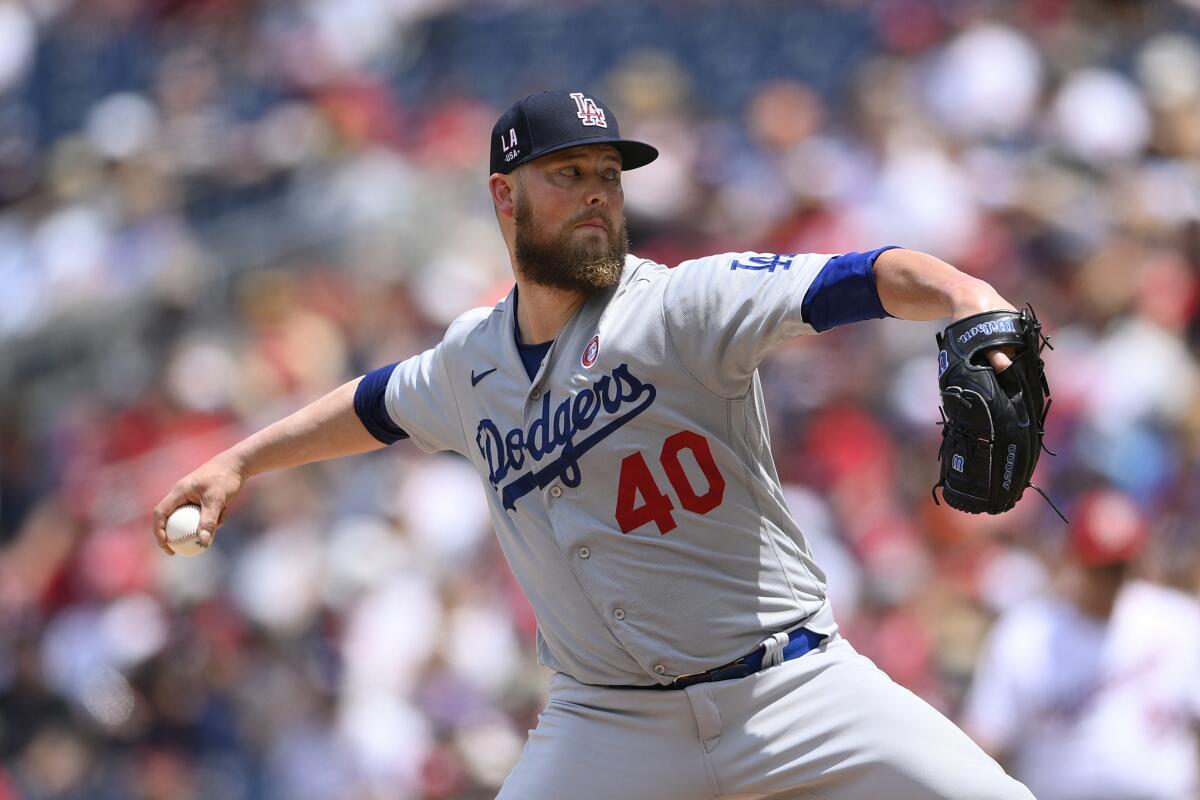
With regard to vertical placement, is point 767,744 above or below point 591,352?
below

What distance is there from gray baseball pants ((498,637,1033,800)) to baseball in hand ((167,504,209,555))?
911 millimetres

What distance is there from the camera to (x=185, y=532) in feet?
10.7

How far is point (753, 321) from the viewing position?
8.76ft

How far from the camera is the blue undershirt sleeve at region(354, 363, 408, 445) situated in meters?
3.45

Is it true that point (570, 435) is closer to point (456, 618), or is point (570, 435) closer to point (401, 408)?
point (401, 408)

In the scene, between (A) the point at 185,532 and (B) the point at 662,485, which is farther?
(A) the point at 185,532

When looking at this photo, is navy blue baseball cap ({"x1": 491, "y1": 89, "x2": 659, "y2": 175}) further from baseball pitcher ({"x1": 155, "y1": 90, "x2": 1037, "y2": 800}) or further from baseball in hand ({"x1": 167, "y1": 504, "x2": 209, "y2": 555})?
baseball in hand ({"x1": 167, "y1": 504, "x2": 209, "y2": 555})

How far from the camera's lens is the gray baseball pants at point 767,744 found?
2.73 meters

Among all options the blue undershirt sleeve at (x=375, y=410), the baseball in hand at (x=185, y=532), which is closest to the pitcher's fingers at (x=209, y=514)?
the baseball in hand at (x=185, y=532)

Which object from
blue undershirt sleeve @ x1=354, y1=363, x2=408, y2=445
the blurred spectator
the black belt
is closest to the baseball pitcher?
the black belt

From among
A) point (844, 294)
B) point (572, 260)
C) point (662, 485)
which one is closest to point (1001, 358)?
point (844, 294)

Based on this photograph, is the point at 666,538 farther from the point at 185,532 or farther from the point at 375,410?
the point at 185,532

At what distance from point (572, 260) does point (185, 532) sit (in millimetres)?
1068

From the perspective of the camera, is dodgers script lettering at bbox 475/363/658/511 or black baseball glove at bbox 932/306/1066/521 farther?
dodgers script lettering at bbox 475/363/658/511
